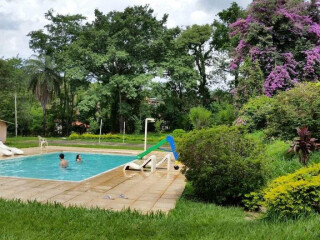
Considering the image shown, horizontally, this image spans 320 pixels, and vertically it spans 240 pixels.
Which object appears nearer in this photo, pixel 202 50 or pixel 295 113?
pixel 295 113

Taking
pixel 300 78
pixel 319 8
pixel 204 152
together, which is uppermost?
pixel 319 8

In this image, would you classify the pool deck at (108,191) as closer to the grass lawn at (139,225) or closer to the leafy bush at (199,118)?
the grass lawn at (139,225)

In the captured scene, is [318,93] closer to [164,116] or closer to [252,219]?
[252,219]

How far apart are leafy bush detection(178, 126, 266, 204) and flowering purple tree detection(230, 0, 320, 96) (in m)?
10.9

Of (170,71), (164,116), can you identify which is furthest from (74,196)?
(164,116)

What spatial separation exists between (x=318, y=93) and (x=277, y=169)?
11.0 ft

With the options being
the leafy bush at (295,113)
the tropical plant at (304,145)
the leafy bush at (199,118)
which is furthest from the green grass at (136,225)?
the leafy bush at (199,118)

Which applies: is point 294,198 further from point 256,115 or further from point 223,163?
point 256,115

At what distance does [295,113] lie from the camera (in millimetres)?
8172

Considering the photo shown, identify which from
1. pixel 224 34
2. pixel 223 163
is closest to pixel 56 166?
pixel 223 163

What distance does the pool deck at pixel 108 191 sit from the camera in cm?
499

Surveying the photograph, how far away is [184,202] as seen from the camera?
509 centimetres

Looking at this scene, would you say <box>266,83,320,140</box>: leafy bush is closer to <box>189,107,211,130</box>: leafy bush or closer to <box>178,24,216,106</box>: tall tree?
<box>189,107,211,130</box>: leafy bush

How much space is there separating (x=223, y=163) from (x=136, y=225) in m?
2.05
